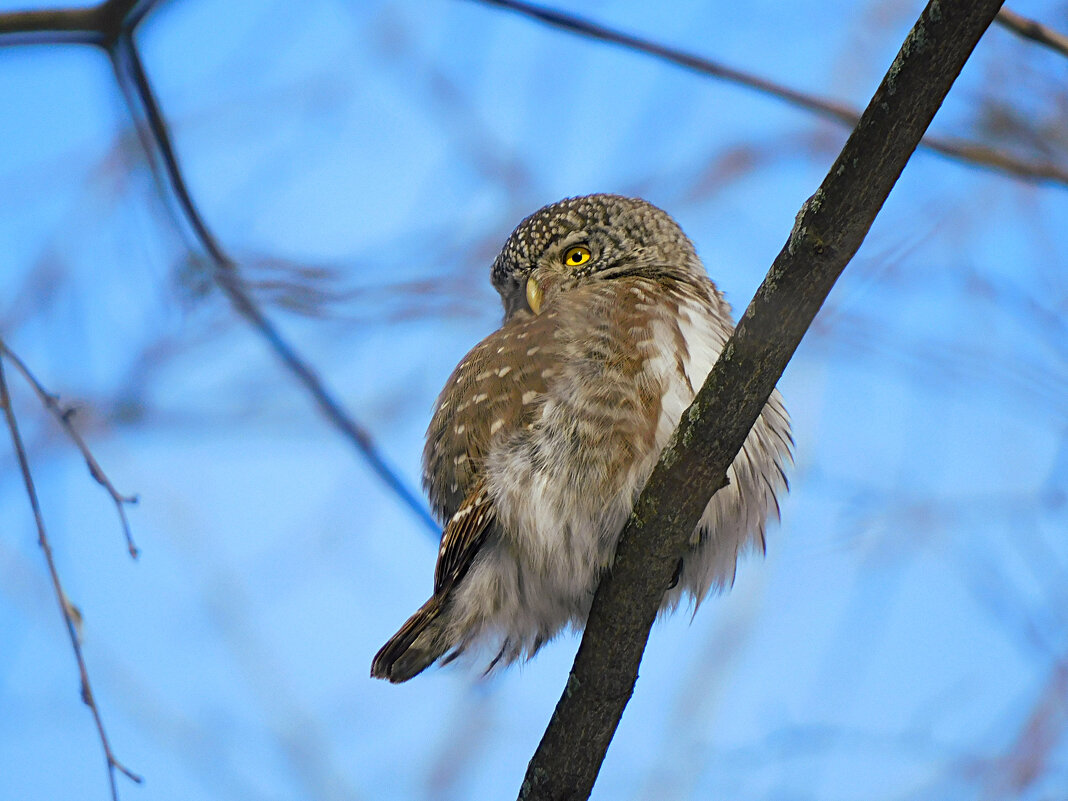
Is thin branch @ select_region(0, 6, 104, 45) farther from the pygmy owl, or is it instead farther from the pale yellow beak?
the pale yellow beak

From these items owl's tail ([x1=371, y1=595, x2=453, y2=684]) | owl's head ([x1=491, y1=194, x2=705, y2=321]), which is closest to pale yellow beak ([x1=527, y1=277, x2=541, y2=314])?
owl's head ([x1=491, y1=194, x2=705, y2=321])

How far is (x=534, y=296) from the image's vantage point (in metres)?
4.08

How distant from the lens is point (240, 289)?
11.0ft

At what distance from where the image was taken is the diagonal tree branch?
196cm

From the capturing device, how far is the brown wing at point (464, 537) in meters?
2.85

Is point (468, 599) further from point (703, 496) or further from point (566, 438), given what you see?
point (703, 496)

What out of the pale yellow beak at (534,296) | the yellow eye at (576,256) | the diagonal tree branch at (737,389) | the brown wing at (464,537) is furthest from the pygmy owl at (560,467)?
the yellow eye at (576,256)

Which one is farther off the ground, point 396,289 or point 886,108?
point 396,289

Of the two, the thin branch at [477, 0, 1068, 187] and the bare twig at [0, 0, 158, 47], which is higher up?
the thin branch at [477, 0, 1068, 187]

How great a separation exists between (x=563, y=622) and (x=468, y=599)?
46 centimetres

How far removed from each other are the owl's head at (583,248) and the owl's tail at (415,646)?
1541 millimetres

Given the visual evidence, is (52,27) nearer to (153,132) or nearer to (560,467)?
(153,132)

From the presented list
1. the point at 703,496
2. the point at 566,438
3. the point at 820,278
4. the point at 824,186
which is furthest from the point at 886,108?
the point at 566,438

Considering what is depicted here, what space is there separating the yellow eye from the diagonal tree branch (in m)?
1.93
